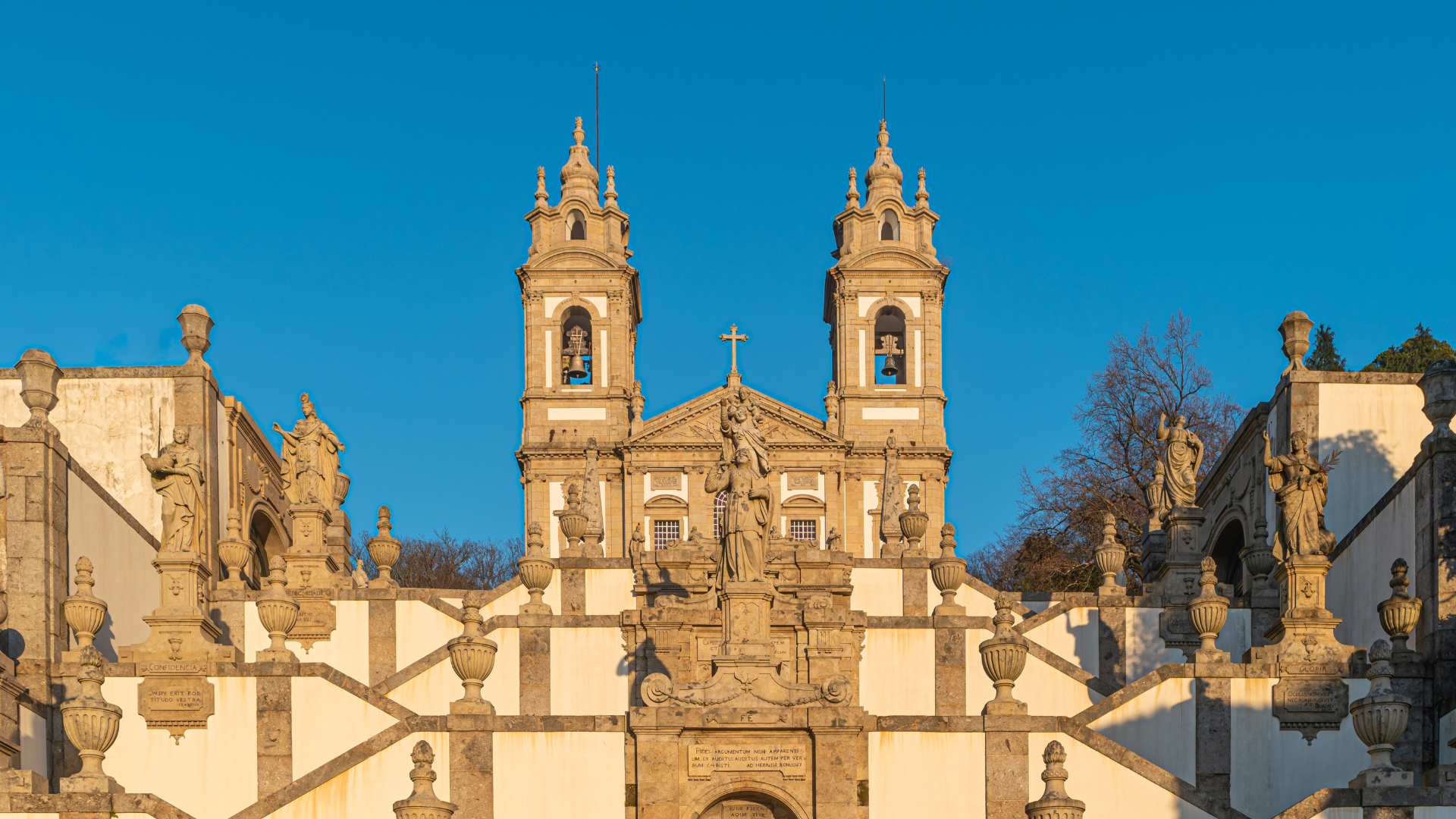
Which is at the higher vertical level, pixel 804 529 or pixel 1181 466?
pixel 1181 466

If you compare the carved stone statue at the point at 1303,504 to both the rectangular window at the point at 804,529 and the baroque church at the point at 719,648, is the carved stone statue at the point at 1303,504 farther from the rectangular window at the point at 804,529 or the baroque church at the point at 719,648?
the rectangular window at the point at 804,529

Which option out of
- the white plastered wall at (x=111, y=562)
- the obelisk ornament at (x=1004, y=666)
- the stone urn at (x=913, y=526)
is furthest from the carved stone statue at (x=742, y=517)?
the stone urn at (x=913, y=526)

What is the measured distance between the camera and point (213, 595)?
28.9 metres

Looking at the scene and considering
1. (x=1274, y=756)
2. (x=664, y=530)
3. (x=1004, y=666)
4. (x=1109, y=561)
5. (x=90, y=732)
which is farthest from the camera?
(x=664, y=530)

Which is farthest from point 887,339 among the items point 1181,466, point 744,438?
point 744,438

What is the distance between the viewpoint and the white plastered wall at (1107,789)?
833 inches

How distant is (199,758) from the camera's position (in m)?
23.7

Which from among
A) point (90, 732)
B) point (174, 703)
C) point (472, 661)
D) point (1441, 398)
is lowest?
point (174, 703)

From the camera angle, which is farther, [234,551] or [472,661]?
[234,551]

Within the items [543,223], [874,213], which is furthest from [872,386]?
[543,223]

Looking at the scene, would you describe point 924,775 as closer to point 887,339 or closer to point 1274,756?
point 1274,756

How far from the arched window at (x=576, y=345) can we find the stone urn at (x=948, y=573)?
126ft

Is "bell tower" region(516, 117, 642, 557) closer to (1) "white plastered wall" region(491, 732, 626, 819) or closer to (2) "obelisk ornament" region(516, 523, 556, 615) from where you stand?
(2) "obelisk ornament" region(516, 523, 556, 615)

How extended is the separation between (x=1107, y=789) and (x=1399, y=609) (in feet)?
15.5
